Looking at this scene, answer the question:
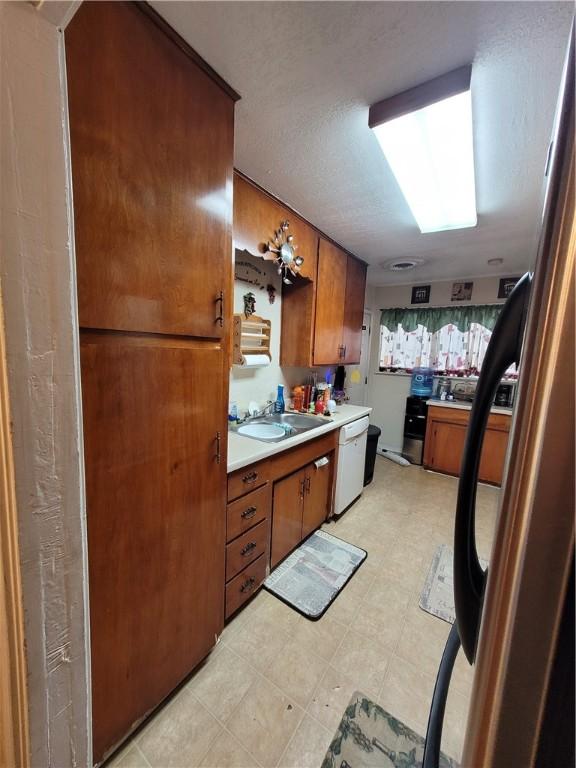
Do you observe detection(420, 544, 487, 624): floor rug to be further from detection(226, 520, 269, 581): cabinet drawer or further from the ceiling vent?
the ceiling vent

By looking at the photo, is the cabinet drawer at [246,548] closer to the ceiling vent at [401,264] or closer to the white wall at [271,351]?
the white wall at [271,351]

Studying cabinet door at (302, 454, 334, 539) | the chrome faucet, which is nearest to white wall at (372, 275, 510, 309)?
the chrome faucet

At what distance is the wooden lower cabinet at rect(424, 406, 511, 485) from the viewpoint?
3109mm

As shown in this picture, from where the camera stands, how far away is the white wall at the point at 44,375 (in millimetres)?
485

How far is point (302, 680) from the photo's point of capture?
1.26 meters

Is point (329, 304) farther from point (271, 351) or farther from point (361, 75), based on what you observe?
point (361, 75)

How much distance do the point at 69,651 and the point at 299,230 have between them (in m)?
2.24

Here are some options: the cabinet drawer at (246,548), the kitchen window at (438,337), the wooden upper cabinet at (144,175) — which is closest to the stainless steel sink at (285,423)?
the cabinet drawer at (246,548)

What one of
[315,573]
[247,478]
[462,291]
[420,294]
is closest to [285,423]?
[247,478]

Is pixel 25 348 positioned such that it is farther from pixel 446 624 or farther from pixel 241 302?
pixel 446 624

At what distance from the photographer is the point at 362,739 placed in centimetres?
107

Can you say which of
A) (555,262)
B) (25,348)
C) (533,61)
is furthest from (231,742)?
(533,61)

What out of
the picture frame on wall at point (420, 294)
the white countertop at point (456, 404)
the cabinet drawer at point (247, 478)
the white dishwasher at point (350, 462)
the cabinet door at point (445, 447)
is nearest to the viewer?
the cabinet drawer at point (247, 478)

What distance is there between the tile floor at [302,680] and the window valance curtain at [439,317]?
282 centimetres
